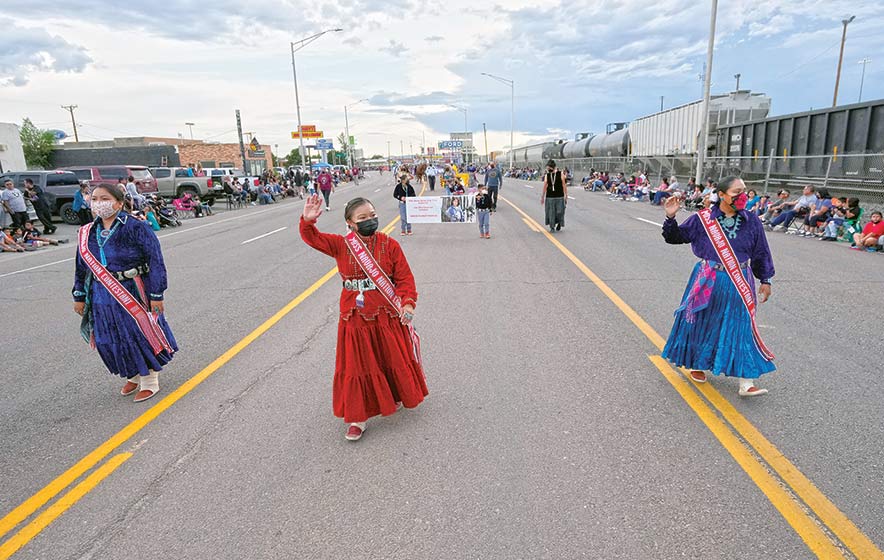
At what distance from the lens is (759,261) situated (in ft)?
13.7

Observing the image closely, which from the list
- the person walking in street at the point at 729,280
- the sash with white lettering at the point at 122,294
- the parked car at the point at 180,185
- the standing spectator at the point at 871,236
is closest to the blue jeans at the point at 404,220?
the standing spectator at the point at 871,236

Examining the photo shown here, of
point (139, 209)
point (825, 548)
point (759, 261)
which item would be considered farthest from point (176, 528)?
point (139, 209)

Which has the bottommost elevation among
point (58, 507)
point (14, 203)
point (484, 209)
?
point (58, 507)

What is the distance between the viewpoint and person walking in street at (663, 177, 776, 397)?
13.3 feet

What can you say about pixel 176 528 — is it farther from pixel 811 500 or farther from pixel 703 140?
pixel 703 140

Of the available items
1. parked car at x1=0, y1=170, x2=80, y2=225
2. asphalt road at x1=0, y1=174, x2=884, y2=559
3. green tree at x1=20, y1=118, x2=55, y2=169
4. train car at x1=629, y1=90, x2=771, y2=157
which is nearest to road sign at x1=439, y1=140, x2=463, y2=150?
green tree at x1=20, y1=118, x2=55, y2=169

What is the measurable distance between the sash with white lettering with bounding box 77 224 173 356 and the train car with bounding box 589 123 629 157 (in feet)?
114

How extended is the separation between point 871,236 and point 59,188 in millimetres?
23692

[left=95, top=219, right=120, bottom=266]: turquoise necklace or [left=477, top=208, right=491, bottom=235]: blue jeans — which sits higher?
[left=95, top=219, right=120, bottom=266]: turquoise necklace

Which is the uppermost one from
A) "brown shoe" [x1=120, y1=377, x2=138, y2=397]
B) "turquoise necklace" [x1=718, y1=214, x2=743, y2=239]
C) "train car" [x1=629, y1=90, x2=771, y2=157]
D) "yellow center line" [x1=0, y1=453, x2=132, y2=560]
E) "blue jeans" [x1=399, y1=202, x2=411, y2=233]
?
"train car" [x1=629, y1=90, x2=771, y2=157]

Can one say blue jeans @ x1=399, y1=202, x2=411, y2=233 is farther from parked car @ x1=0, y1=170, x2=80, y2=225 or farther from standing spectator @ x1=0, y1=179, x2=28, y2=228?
parked car @ x1=0, y1=170, x2=80, y2=225

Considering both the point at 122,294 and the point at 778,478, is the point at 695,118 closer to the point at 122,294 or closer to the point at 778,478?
the point at 778,478

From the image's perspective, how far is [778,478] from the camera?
3.14m

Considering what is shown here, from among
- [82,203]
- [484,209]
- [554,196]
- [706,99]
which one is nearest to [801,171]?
[706,99]
